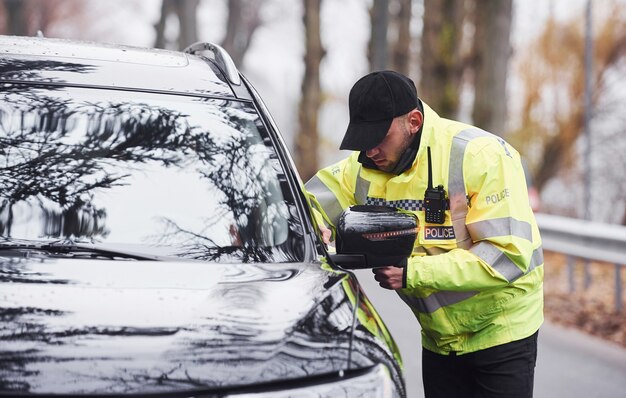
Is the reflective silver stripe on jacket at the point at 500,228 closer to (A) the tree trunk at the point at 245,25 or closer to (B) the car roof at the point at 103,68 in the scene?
(B) the car roof at the point at 103,68

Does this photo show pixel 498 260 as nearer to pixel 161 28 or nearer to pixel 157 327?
pixel 157 327

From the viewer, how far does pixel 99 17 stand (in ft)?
166

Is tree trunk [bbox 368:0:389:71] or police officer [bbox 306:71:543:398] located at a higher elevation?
tree trunk [bbox 368:0:389:71]

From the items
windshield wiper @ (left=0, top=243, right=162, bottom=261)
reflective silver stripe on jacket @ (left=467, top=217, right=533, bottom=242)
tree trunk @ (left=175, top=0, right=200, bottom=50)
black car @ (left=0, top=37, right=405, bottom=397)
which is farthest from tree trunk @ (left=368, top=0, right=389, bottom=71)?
windshield wiper @ (left=0, top=243, right=162, bottom=261)

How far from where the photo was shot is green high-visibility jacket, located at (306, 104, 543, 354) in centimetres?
319

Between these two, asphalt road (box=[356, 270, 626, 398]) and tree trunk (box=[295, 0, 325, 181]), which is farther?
tree trunk (box=[295, 0, 325, 181])

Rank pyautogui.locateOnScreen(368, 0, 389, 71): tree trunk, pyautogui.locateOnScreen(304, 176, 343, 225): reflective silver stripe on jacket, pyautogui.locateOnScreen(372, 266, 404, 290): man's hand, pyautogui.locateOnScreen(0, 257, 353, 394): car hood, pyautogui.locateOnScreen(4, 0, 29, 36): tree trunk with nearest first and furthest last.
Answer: pyautogui.locateOnScreen(0, 257, 353, 394): car hood → pyautogui.locateOnScreen(372, 266, 404, 290): man's hand → pyautogui.locateOnScreen(304, 176, 343, 225): reflective silver stripe on jacket → pyautogui.locateOnScreen(368, 0, 389, 71): tree trunk → pyautogui.locateOnScreen(4, 0, 29, 36): tree trunk

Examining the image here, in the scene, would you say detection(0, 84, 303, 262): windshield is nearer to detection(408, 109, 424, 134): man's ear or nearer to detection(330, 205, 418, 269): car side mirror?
detection(330, 205, 418, 269): car side mirror

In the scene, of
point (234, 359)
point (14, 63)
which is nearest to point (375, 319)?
point (234, 359)

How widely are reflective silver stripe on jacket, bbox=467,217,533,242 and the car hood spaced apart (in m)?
0.68

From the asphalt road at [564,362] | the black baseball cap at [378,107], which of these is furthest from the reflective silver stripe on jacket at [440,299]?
the asphalt road at [564,362]

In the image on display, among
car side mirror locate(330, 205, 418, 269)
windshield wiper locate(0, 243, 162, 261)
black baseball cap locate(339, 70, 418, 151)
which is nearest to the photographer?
windshield wiper locate(0, 243, 162, 261)

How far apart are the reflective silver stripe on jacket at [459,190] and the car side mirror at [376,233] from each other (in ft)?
0.92

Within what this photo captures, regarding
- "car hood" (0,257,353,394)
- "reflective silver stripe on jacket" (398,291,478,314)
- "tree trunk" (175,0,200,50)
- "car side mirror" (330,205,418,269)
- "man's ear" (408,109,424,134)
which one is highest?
"tree trunk" (175,0,200,50)
